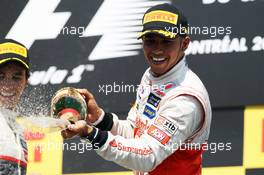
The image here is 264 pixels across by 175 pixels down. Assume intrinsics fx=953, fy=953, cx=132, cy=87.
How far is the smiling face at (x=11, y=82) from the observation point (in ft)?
11.8

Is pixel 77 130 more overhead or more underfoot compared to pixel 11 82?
more underfoot

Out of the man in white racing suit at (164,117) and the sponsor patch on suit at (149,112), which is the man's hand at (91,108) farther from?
the sponsor patch on suit at (149,112)

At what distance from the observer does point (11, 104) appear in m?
3.64

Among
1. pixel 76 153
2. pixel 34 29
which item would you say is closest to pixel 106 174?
pixel 76 153

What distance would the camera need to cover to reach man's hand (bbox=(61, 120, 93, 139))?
3.76 meters

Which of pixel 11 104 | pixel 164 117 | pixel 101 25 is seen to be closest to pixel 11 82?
pixel 11 104

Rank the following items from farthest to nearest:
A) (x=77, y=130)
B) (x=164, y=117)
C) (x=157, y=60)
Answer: (x=157, y=60)
(x=164, y=117)
(x=77, y=130)

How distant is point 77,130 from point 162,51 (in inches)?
20.9

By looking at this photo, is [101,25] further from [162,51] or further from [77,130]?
[77,130]

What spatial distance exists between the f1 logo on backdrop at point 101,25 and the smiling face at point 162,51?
4.10 ft

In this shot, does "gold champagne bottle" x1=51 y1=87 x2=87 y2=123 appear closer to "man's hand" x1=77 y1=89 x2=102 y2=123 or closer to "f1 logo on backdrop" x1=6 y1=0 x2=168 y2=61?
"man's hand" x1=77 y1=89 x2=102 y2=123

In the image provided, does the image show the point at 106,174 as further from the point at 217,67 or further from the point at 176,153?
the point at 176,153

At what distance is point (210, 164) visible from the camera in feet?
17.3

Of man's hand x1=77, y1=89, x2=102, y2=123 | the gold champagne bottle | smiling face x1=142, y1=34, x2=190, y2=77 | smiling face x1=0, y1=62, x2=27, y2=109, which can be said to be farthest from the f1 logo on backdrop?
smiling face x1=0, y1=62, x2=27, y2=109
